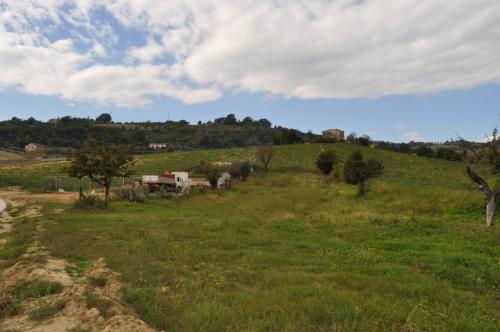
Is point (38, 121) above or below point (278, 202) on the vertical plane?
above

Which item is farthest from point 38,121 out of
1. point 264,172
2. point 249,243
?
point 249,243

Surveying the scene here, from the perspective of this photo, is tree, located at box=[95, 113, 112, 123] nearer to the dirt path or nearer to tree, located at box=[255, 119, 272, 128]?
tree, located at box=[255, 119, 272, 128]

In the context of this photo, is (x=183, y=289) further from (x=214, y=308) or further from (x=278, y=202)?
(x=278, y=202)

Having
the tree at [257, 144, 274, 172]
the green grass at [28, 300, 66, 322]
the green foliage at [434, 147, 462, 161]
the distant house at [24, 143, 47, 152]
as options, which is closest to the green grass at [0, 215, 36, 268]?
the green grass at [28, 300, 66, 322]

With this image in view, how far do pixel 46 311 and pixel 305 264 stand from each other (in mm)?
6016

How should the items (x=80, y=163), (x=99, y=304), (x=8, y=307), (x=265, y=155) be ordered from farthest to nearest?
(x=265, y=155) → (x=80, y=163) → (x=8, y=307) → (x=99, y=304)

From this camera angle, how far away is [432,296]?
7.26 meters

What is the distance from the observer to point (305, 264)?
9883mm

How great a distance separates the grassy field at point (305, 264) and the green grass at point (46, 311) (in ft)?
3.59

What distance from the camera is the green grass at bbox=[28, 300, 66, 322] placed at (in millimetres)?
5992

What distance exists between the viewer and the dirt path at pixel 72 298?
18.4 feet

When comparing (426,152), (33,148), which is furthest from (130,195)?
(33,148)

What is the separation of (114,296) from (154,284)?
1.12 m

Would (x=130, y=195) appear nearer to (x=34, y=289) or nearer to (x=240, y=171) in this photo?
(x=240, y=171)
